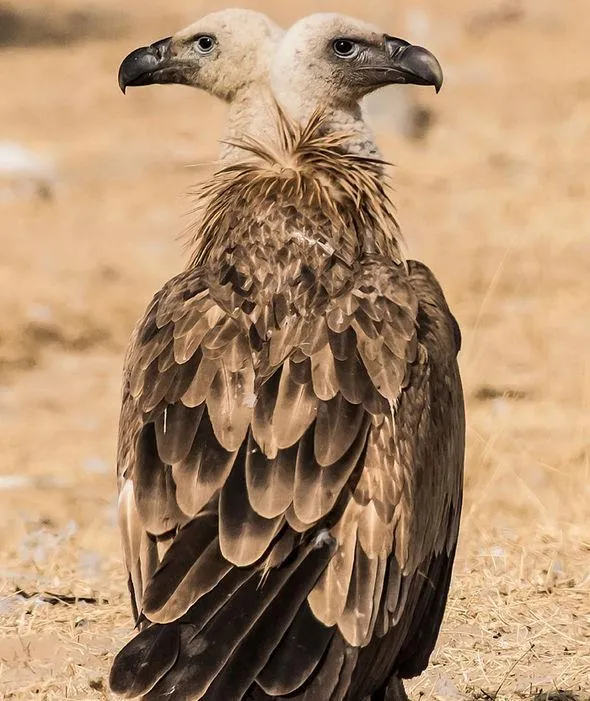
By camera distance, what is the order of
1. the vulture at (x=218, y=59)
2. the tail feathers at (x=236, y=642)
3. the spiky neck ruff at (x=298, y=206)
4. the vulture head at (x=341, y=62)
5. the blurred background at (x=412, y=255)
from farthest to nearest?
the vulture at (x=218, y=59), the vulture head at (x=341, y=62), the blurred background at (x=412, y=255), the spiky neck ruff at (x=298, y=206), the tail feathers at (x=236, y=642)

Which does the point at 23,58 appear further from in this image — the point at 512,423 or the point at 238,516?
the point at 238,516

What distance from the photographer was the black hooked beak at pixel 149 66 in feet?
20.9

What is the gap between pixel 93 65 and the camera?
18.4 m

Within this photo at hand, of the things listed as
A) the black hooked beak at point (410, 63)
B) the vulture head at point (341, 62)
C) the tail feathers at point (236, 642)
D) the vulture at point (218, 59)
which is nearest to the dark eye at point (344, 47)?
the vulture head at point (341, 62)

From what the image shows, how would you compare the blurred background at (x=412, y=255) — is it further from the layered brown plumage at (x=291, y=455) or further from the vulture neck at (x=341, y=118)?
the vulture neck at (x=341, y=118)

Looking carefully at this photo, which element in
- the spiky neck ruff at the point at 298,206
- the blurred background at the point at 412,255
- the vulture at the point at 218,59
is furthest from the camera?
the vulture at the point at 218,59

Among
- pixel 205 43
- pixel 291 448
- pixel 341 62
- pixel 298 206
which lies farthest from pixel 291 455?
pixel 205 43

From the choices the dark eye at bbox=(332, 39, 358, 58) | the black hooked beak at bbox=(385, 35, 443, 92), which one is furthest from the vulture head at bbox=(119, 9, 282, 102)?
the black hooked beak at bbox=(385, 35, 443, 92)

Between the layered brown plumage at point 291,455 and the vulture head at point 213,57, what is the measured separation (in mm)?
1731

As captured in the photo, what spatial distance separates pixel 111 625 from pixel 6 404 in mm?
4401

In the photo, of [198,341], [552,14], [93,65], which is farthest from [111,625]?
[552,14]

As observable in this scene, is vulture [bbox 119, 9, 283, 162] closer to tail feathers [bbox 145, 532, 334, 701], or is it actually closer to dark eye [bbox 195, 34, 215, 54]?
dark eye [bbox 195, 34, 215, 54]

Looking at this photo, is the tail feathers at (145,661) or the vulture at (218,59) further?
the vulture at (218,59)

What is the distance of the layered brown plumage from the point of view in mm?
3355
